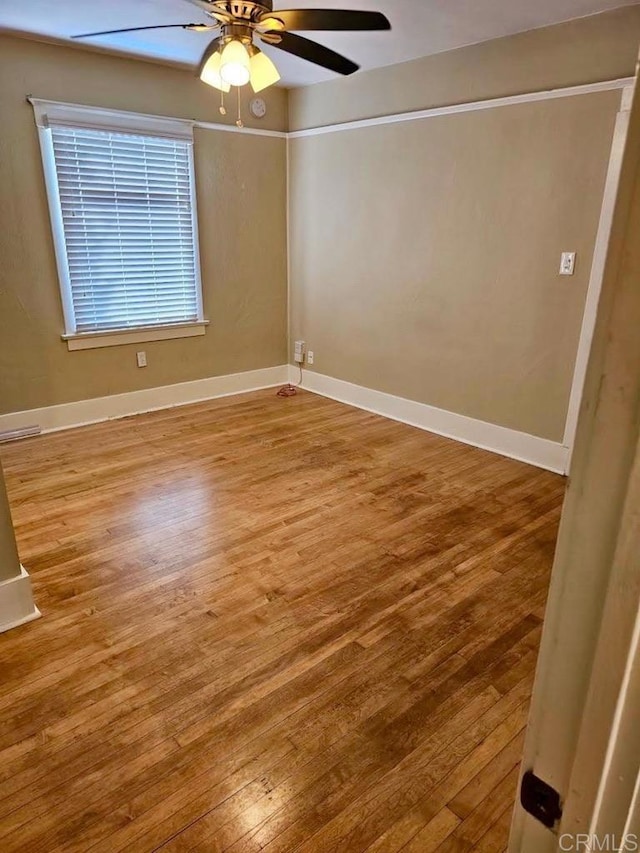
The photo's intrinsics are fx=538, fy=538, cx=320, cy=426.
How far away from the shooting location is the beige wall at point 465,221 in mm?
3107

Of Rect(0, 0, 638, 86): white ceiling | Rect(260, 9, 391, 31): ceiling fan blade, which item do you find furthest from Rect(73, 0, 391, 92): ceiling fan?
Rect(0, 0, 638, 86): white ceiling

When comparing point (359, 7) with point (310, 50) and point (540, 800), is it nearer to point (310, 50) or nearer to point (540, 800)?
Result: point (310, 50)

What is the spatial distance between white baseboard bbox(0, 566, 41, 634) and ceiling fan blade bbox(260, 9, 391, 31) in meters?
2.44

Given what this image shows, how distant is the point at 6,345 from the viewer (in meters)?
3.81

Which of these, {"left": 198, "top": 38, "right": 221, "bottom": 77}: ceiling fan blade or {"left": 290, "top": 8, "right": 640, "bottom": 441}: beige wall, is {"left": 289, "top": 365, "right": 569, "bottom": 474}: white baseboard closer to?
{"left": 290, "top": 8, "right": 640, "bottom": 441}: beige wall

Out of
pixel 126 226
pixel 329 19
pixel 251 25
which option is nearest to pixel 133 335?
pixel 126 226

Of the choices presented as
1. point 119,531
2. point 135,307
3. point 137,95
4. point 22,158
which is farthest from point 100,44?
→ point 119,531

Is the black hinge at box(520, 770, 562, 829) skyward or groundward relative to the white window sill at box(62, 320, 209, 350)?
skyward

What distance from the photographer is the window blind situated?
151 inches

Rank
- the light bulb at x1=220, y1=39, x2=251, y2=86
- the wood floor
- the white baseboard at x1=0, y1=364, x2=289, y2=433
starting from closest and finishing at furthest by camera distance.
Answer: the wood floor, the light bulb at x1=220, y1=39, x2=251, y2=86, the white baseboard at x1=0, y1=364, x2=289, y2=433

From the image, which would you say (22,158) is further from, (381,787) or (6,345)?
(381,787)

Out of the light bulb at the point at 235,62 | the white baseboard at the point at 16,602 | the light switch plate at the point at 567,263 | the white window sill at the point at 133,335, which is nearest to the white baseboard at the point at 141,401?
the white window sill at the point at 133,335

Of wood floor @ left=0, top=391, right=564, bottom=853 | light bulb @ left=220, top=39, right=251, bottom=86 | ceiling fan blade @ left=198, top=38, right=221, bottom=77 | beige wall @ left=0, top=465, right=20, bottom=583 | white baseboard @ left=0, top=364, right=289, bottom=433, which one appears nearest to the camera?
wood floor @ left=0, top=391, right=564, bottom=853

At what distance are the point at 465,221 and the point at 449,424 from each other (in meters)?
1.46
